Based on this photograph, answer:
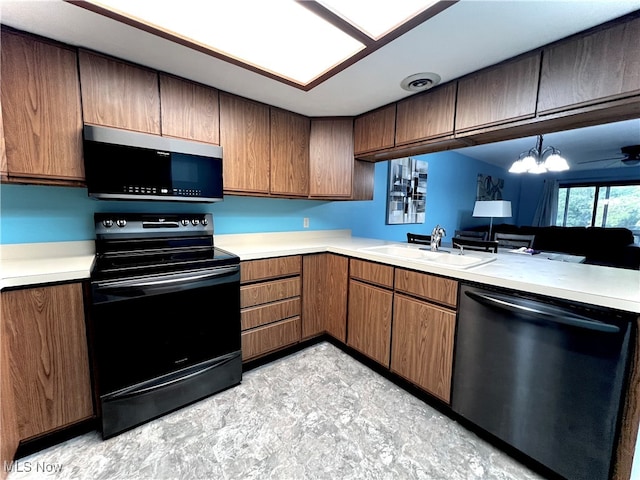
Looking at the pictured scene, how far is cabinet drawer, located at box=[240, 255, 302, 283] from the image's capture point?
1.89 m

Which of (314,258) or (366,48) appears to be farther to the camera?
(314,258)

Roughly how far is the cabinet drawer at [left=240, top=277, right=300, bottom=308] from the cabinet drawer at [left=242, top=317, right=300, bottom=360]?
0.21 meters

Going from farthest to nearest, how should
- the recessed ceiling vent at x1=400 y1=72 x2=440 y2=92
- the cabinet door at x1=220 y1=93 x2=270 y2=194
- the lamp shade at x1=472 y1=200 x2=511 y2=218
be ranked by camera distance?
1. the lamp shade at x1=472 y1=200 x2=511 y2=218
2. the cabinet door at x1=220 y1=93 x2=270 y2=194
3. the recessed ceiling vent at x1=400 y1=72 x2=440 y2=92

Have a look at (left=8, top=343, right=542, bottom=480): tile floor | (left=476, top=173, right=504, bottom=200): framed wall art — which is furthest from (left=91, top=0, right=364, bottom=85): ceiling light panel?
(left=476, top=173, right=504, bottom=200): framed wall art

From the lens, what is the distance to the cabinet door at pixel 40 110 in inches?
52.7

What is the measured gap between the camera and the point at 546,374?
1.18 m

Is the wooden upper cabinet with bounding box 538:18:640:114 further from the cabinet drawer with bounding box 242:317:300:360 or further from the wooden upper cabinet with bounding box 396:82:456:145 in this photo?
the cabinet drawer with bounding box 242:317:300:360

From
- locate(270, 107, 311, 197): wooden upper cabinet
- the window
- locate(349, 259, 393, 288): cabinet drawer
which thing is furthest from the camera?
the window

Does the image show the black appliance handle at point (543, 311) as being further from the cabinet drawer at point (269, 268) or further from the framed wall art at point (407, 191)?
the framed wall art at point (407, 191)

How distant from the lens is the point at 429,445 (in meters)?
1.38

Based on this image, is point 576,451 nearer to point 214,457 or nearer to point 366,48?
point 214,457

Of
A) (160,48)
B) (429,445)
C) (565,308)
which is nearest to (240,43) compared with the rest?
(160,48)

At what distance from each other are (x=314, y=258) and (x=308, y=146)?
1076mm

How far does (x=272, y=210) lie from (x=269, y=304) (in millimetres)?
954
